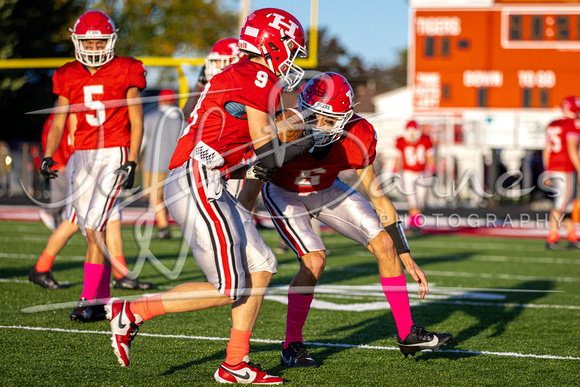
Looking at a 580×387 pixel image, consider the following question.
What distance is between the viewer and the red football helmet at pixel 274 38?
329cm

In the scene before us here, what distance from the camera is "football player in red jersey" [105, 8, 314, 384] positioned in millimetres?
3111

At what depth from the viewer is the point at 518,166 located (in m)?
21.8

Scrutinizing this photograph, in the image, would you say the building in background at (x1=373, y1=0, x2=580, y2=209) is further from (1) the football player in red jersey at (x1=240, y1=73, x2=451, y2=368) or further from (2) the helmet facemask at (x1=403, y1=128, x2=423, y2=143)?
(1) the football player in red jersey at (x1=240, y1=73, x2=451, y2=368)

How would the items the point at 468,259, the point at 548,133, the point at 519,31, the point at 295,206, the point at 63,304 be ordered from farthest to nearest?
the point at 519,31 < the point at 548,133 < the point at 468,259 < the point at 63,304 < the point at 295,206

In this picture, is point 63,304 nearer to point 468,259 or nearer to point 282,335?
point 282,335

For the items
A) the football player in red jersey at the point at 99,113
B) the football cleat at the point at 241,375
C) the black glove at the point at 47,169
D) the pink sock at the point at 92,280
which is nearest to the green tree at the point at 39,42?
the football player in red jersey at the point at 99,113

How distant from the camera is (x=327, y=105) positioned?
12.2 ft

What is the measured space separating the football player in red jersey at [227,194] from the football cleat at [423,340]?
2.47 feet

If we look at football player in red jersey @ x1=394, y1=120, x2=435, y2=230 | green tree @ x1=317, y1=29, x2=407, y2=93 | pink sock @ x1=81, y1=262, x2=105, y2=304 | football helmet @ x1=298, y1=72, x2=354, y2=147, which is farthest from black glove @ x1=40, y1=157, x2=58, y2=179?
green tree @ x1=317, y1=29, x2=407, y2=93

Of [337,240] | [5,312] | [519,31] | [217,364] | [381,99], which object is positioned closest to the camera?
[217,364]

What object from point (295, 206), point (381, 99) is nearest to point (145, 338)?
point (295, 206)

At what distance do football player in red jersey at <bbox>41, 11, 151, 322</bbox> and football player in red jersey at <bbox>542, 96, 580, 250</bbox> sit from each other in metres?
6.38

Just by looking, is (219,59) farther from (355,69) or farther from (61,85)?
(355,69)

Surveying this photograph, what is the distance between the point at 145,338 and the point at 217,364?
2.30ft
